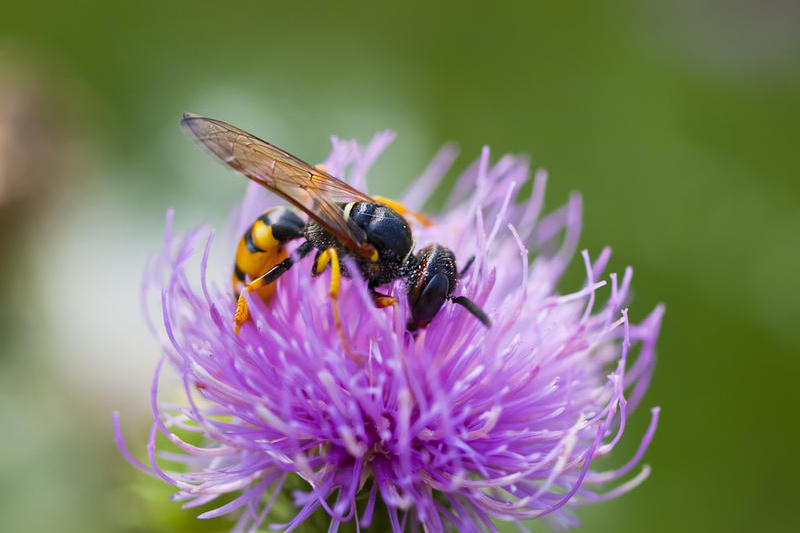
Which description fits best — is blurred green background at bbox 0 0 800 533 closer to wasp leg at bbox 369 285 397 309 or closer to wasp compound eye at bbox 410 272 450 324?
wasp leg at bbox 369 285 397 309

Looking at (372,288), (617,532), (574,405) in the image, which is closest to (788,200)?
(617,532)

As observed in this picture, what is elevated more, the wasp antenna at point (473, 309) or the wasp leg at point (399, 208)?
the wasp leg at point (399, 208)

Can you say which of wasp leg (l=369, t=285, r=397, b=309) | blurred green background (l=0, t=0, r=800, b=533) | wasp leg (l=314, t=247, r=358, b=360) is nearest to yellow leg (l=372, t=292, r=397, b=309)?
wasp leg (l=369, t=285, r=397, b=309)

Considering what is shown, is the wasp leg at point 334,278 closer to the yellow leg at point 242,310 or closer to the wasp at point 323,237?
the wasp at point 323,237

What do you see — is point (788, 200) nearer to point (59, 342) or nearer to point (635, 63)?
→ point (635, 63)

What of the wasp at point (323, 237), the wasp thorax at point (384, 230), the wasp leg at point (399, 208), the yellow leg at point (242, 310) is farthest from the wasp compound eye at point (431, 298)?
the yellow leg at point (242, 310)

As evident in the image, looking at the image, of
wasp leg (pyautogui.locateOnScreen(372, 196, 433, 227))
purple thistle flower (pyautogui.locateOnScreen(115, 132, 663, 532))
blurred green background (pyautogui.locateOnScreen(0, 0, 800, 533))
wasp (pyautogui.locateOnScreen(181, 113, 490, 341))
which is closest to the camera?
purple thistle flower (pyautogui.locateOnScreen(115, 132, 663, 532))

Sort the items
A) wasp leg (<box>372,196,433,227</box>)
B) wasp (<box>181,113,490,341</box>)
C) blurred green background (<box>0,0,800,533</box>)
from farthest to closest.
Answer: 1. blurred green background (<box>0,0,800,533</box>)
2. wasp leg (<box>372,196,433,227</box>)
3. wasp (<box>181,113,490,341</box>)
